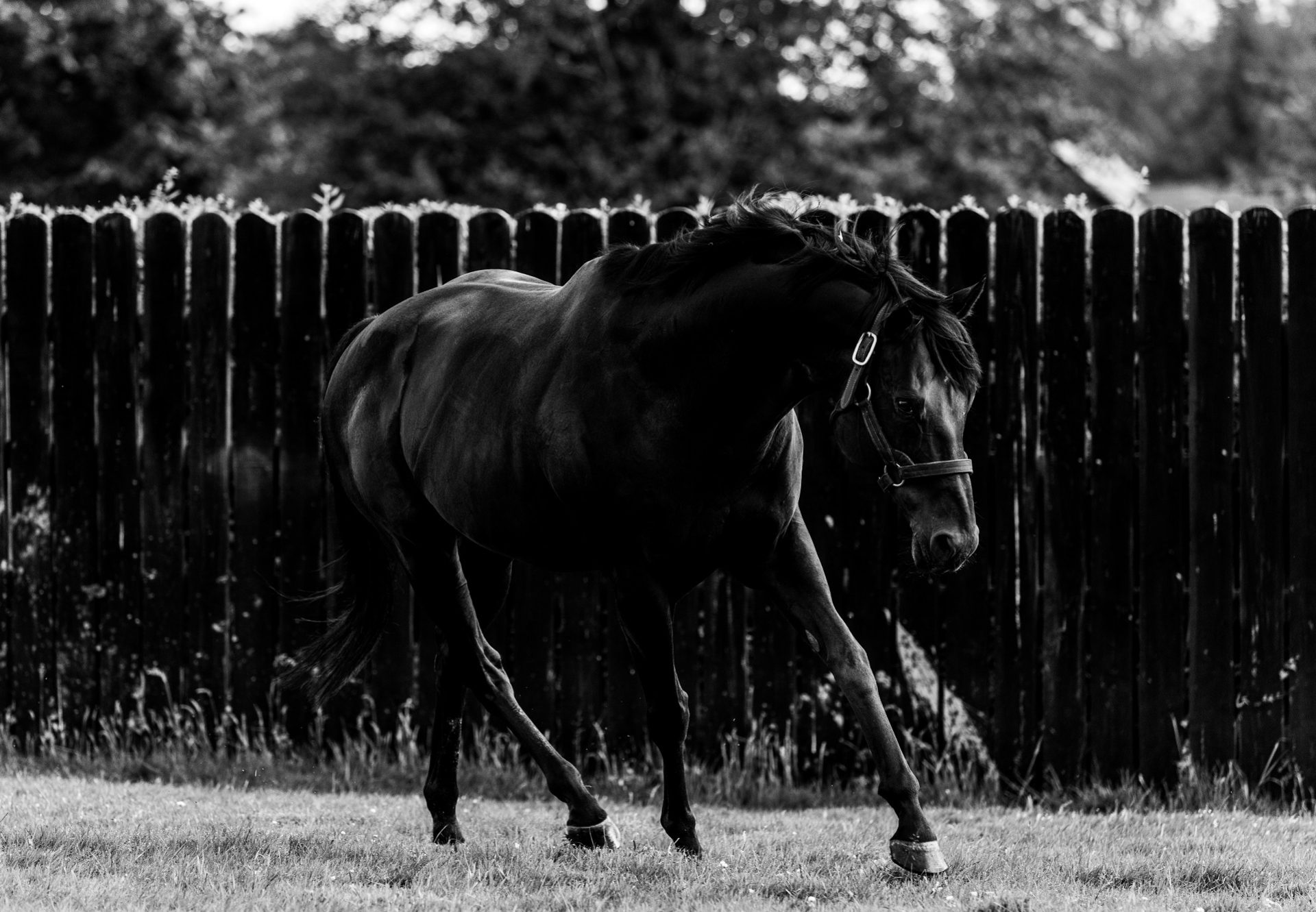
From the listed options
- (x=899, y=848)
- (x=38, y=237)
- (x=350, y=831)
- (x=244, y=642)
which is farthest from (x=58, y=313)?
(x=899, y=848)

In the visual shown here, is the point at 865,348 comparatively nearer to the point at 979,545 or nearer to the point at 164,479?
the point at 979,545

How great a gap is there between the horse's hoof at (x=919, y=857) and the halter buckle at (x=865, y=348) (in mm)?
1466

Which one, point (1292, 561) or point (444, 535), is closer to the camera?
point (444, 535)

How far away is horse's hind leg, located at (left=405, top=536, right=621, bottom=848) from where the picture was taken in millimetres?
5062

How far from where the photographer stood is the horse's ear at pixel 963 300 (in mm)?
4152

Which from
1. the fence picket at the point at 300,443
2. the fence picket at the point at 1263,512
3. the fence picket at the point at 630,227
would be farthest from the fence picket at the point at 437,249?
the fence picket at the point at 1263,512

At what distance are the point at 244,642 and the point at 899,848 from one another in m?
3.68

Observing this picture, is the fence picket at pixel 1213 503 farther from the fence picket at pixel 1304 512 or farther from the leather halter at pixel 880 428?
the leather halter at pixel 880 428

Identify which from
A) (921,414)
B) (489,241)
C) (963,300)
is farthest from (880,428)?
(489,241)

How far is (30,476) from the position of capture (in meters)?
7.10

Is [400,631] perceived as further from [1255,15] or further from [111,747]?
[1255,15]

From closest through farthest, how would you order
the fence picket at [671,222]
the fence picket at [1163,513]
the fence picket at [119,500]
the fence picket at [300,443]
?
the fence picket at [1163,513]
the fence picket at [671,222]
the fence picket at [300,443]
the fence picket at [119,500]

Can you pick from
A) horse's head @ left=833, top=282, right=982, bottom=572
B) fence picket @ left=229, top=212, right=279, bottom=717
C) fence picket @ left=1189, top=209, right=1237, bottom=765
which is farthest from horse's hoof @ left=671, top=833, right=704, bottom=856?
fence picket @ left=229, top=212, right=279, bottom=717

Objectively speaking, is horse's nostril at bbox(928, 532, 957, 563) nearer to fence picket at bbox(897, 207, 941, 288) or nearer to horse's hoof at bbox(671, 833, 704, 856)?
horse's hoof at bbox(671, 833, 704, 856)
